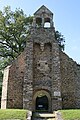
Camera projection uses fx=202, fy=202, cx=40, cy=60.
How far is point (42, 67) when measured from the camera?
20266 mm

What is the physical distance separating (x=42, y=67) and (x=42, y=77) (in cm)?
102

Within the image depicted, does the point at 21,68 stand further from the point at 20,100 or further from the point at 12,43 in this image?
the point at 12,43

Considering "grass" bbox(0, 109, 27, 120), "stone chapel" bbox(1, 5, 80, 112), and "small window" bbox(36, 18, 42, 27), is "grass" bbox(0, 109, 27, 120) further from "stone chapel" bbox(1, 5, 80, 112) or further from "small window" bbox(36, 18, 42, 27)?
"small window" bbox(36, 18, 42, 27)

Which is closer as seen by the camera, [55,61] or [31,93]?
[31,93]

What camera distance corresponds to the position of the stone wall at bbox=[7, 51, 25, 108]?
63.0 feet

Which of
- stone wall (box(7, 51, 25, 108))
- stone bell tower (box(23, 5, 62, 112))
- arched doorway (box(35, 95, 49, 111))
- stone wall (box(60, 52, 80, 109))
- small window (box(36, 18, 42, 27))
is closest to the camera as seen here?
stone bell tower (box(23, 5, 62, 112))

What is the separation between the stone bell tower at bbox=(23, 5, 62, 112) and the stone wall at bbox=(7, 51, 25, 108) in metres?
0.86

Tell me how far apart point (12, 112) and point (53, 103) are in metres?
4.73

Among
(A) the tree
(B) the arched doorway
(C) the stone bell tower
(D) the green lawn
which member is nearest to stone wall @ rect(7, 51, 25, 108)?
(C) the stone bell tower

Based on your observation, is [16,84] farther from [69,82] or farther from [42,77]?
[69,82]

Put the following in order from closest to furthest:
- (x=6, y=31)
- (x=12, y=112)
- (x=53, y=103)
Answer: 1. (x=12, y=112)
2. (x=53, y=103)
3. (x=6, y=31)

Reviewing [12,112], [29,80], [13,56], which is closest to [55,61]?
[29,80]

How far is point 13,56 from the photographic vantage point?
1163 inches

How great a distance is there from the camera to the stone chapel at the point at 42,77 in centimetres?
1906
